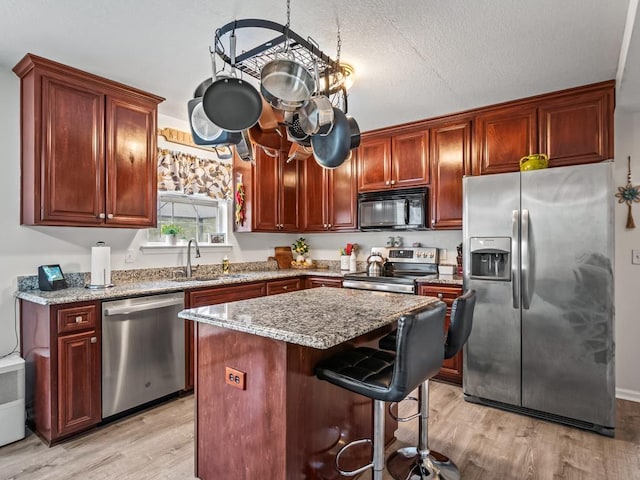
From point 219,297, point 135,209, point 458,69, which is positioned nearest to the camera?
point 458,69

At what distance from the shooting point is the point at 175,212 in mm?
3719

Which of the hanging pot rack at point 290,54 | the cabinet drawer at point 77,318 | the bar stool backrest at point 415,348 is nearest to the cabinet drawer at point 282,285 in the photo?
the cabinet drawer at point 77,318

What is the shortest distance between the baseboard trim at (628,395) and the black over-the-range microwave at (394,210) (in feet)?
6.93

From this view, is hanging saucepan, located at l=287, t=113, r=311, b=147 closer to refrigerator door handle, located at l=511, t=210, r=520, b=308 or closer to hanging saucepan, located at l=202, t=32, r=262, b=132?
hanging saucepan, located at l=202, t=32, r=262, b=132

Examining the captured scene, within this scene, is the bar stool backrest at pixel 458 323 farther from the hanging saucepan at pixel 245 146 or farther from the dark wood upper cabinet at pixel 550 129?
the dark wood upper cabinet at pixel 550 129

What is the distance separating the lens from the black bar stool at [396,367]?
1.41 m

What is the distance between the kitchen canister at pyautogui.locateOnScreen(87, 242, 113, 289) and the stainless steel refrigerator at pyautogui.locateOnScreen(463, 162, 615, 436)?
9.23ft

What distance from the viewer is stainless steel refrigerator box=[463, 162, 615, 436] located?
2463 mm

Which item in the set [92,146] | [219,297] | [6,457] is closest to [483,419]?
[219,297]

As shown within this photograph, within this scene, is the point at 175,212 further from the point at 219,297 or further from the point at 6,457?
the point at 6,457

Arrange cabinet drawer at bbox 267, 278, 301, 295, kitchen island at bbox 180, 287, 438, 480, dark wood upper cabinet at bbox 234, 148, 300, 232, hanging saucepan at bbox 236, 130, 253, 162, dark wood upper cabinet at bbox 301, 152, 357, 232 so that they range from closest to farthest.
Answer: kitchen island at bbox 180, 287, 438, 480 < hanging saucepan at bbox 236, 130, 253, 162 < cabinet drawer at bbox 267, 278, 301, 295 < dark wood upper cabinet at bbox 234, 148, 300, 232 < dark wood upper cabinet at bbox 301, 152, 357, 232

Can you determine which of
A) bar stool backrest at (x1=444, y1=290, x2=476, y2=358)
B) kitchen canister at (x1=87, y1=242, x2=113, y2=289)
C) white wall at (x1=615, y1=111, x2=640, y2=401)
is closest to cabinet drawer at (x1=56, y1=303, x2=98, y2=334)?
kitchen canister at (x1=87, y1=242, x2=113, y2=289)

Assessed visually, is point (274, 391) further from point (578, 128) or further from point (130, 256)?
point (578, 128)

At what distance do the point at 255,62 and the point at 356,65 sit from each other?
0.75 meters
